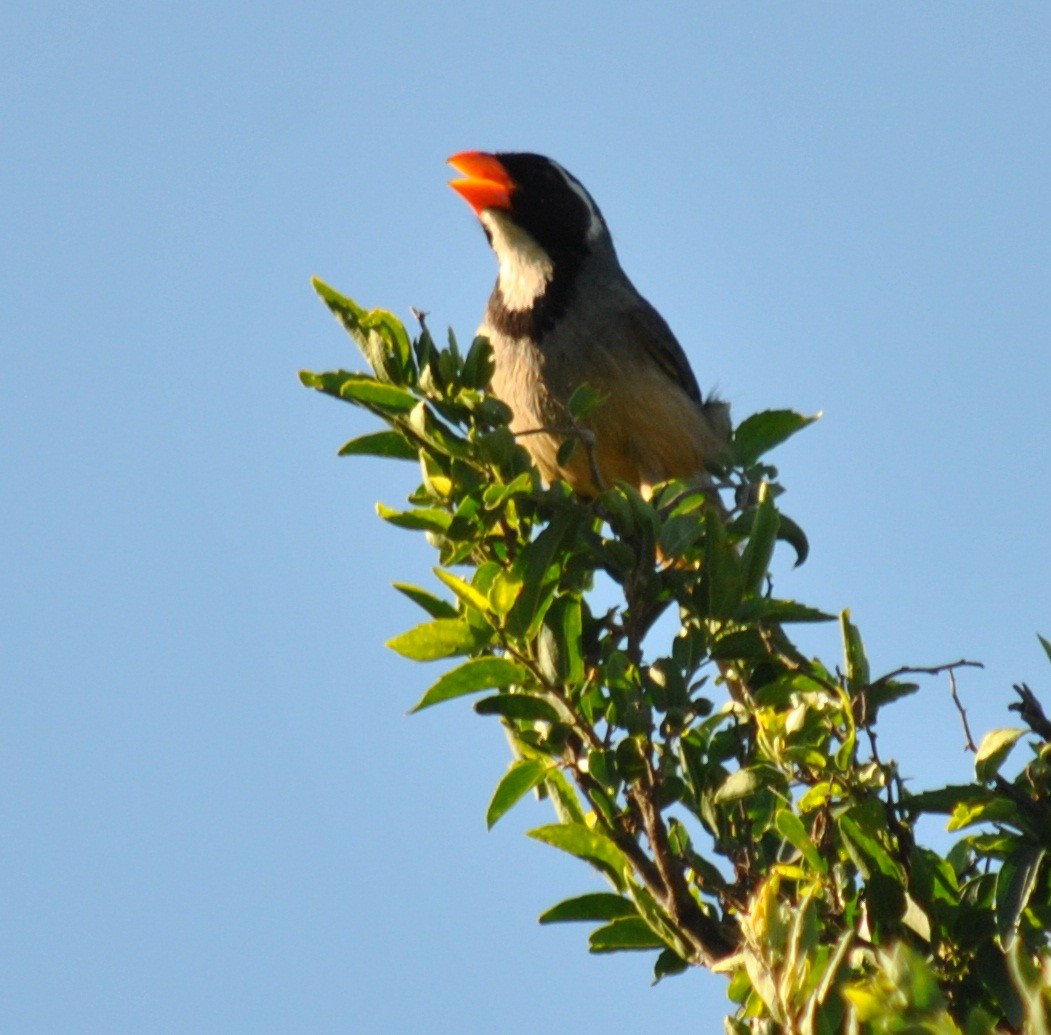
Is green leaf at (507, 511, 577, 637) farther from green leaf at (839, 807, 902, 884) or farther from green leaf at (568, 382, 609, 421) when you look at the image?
green leaf at (839, 807, 902, 884)

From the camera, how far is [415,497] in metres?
3.85

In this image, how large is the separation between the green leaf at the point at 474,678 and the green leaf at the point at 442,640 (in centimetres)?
5

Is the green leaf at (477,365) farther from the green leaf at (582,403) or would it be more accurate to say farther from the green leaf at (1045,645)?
the green leaf at (1045,645)

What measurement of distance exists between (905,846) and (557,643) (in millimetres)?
774

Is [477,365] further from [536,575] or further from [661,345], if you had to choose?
[661,345]

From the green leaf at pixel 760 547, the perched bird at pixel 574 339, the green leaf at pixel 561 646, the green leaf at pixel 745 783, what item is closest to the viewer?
the green leaf at pixel 745 783

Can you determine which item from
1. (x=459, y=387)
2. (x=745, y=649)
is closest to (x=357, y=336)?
(x=459, y=387)

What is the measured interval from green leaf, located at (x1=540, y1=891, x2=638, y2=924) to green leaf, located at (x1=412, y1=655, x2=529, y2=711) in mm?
447

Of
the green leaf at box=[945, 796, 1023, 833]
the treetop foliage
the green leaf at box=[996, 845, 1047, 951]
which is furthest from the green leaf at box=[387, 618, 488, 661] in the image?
the green leaf at box=[996, 845, 1047, 951]

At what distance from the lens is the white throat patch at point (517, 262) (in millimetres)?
7020

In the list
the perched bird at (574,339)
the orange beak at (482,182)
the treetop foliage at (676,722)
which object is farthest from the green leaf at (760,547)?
the orange beak at (482,182)

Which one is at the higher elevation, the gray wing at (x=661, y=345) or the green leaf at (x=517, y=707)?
the gray wing at (x=661, y=345)

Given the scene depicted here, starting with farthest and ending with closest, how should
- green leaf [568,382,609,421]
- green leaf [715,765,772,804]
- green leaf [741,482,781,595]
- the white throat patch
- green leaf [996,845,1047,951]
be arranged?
1. the white throat patch
2. green leaf [568,382,609,421]
3. green leaf [741,482,781,595]
4. green leaf [715,765,772,804]
5. green leaf [996,845,1047,951]

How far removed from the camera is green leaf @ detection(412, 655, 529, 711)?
3.44 metres
